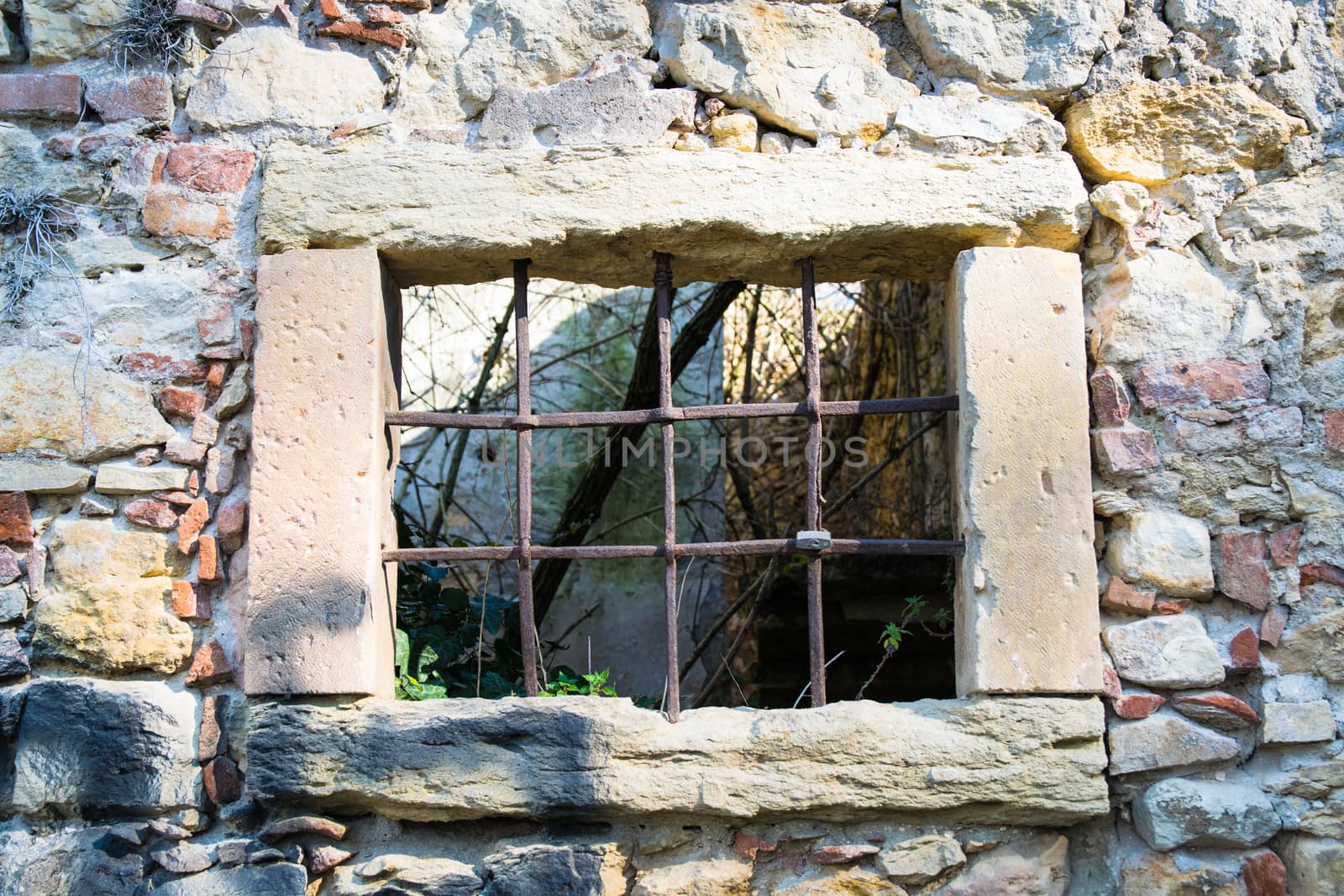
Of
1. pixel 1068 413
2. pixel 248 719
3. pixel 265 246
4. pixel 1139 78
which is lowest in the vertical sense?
→ pixel 248 719

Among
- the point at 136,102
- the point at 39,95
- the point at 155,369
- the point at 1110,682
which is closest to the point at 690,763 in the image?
the point at 1110,682

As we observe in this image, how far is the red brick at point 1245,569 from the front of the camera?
2.11 metres

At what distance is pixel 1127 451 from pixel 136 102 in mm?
2134

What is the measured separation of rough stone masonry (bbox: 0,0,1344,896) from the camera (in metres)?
2.04

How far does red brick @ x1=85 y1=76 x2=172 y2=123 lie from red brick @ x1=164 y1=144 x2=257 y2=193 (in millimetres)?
99

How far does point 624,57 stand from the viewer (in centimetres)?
235

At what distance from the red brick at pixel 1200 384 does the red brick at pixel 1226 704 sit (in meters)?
0.55

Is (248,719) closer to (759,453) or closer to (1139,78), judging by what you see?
(1139,78)

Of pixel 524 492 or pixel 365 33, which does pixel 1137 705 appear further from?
pixel 365 33

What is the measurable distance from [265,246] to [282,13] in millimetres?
532

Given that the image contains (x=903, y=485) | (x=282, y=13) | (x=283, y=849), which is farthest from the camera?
(x=903, y=485)

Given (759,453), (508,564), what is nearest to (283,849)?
(508,564)

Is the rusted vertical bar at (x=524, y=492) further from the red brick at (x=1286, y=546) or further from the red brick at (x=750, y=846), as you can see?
the red brick at (x=1286, y=546)

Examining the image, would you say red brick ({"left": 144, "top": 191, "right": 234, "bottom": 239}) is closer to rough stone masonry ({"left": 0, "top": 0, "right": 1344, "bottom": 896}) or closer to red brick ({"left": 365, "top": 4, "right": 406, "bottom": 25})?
rough stone masonry ({"left": 0, "top": 0, "right": 1344, "bottom": 896})
